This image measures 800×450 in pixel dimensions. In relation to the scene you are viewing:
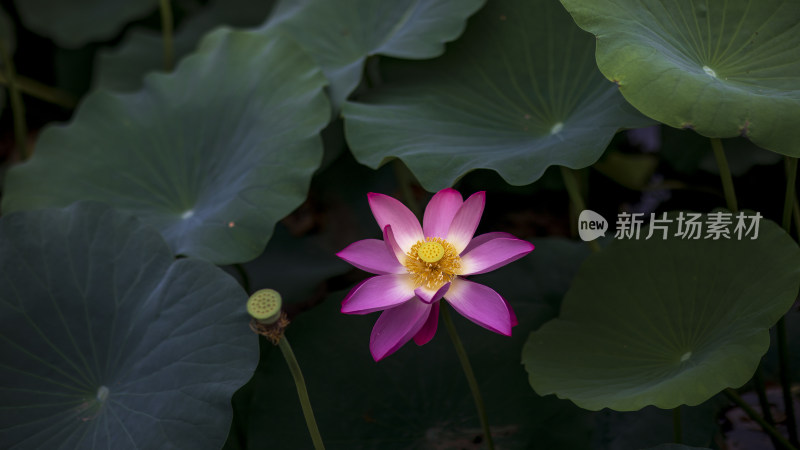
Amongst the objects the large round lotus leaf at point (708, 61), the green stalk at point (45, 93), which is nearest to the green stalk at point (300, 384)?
the large round lotus leaf at point (708, 61)

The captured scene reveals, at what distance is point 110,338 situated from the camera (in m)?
1.15

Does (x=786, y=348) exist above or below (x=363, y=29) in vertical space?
below

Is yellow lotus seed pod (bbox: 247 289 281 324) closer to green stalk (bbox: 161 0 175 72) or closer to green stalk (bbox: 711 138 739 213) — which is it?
green stalk (bbox: 711 138 739 213)

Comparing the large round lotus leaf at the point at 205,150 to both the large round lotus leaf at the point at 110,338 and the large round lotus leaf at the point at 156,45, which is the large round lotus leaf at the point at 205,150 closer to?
the large round lotus leaf at the point at 110,338

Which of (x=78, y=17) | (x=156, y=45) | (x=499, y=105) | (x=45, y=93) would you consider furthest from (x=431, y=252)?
(x=78, y=17)

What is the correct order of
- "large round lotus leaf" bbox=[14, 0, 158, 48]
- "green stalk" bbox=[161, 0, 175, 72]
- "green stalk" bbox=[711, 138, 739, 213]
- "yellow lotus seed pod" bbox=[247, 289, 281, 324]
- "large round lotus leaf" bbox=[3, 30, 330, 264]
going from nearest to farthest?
"yellow lotus seed pod" bbox=[247, 289, 281, 324] < "green stalk" bbox=[711, 138, 739, 213] < "large round lotus leaf" bbox=[3, 30, 330, 264] < "green stalk" bbox=[161, 0, 175, 72] < "large round lotus leaf" bbox=[14, 0, 158, 48]

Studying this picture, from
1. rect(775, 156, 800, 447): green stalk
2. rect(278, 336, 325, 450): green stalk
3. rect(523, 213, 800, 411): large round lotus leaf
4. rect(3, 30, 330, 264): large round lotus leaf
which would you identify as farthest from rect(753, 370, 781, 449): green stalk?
rect(3, 30, 330, 264): large round lotus leaf

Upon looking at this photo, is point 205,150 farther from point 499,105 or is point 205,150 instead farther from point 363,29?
point 499,105

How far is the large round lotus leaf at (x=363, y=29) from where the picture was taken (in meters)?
1.40

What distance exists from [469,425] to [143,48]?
1.68 m

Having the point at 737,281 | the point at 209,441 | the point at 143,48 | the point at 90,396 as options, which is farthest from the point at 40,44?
the point at 737,281

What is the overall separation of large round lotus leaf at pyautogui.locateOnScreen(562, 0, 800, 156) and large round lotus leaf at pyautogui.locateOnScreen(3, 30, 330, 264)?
58 centimetres

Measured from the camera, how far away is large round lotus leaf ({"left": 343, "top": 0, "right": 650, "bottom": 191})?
1.17 metres

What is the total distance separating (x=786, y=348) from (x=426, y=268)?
0.71m
